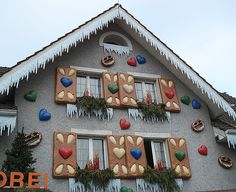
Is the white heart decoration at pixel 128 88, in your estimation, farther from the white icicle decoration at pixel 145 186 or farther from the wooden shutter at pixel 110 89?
the white icicle decoration at pixel 145 186

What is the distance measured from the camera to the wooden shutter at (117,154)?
10477mm

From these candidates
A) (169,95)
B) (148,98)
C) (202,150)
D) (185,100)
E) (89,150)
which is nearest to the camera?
(89,150)

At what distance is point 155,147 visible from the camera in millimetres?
11758

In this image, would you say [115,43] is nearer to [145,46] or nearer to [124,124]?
[145,46]

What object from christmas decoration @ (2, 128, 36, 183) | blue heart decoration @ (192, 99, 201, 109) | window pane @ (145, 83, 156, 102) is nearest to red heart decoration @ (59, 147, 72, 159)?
christmas decoration @ (2, 128, 36, 183)

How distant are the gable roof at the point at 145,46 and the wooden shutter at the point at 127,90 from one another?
1.48 meters

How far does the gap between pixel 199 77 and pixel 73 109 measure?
14.4 feet

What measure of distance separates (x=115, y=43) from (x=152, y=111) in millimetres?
3339

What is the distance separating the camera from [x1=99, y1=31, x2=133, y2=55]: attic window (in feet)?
43.0

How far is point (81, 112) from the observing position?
11227 millimetres

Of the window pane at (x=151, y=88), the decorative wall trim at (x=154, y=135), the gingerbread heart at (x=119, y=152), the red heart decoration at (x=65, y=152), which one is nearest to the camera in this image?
the red heart decoration at (x=65, y=152)

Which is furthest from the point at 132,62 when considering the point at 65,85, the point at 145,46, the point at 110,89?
the point at 65,85

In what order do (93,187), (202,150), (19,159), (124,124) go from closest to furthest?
(19,159) < (93,187) < (124,124) < (202,150)

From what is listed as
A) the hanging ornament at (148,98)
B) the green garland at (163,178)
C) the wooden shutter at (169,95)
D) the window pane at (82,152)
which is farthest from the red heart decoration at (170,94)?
the window pane at (82,152)
